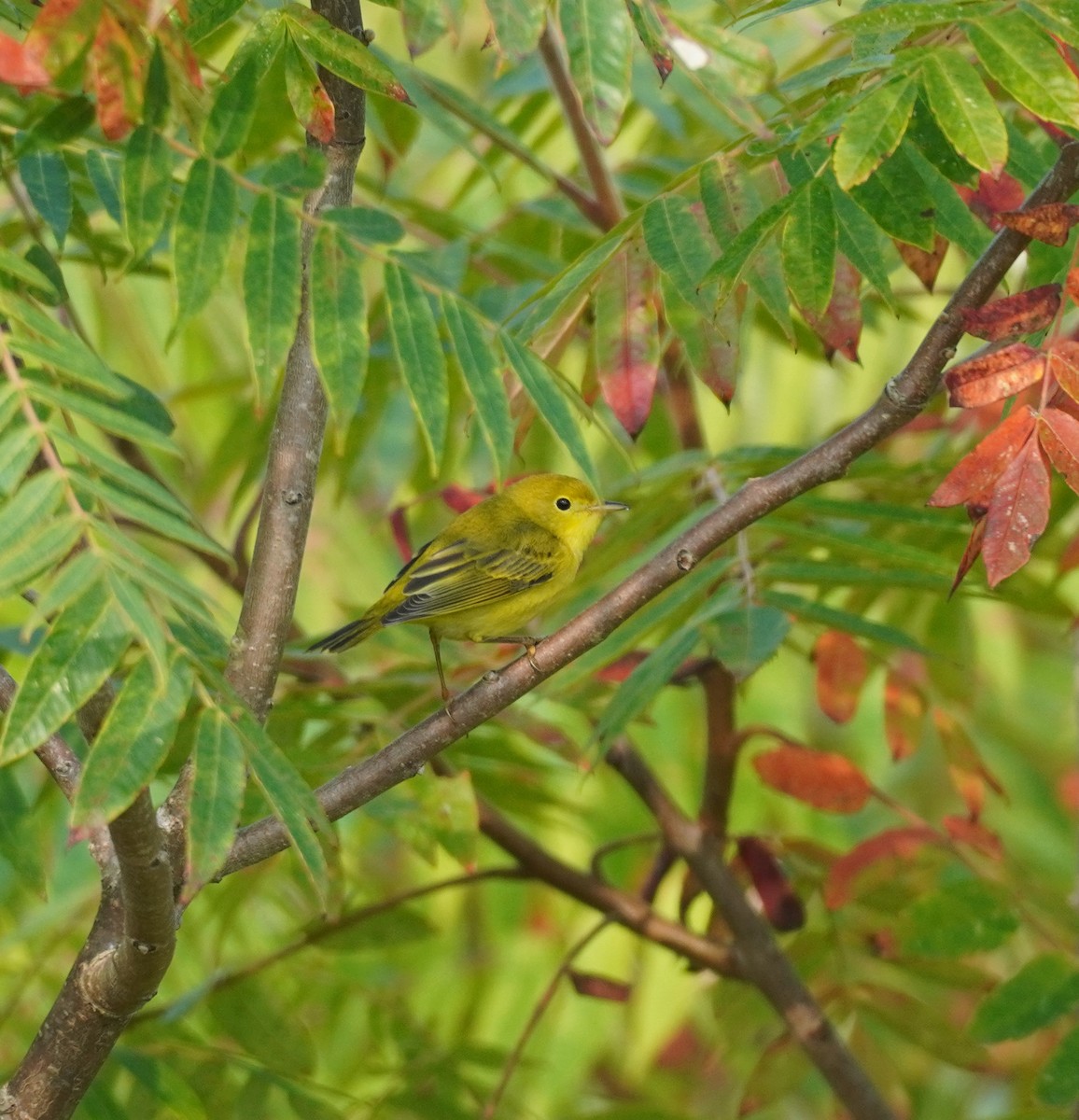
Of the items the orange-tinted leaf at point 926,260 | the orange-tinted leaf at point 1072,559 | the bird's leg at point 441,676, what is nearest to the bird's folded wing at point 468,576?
the bird's leg at point 441,676

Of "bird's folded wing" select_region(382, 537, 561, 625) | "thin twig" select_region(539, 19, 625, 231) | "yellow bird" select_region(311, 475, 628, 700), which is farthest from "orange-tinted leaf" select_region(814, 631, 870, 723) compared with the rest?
"thin twig" select_region(539, 19, 625, 231)

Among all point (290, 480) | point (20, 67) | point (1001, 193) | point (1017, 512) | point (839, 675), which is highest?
point (20, 67)

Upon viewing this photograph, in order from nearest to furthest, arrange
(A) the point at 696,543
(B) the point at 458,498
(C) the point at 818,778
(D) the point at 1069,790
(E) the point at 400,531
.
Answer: (A) the point at 696,543 < (C) the point at 818,778 < (B) the point at 458,498 < (E) the point at 400,531 < (D) the point at 1069,790

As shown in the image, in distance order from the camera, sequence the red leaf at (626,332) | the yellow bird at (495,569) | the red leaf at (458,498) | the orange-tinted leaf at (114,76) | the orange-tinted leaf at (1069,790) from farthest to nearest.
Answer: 1. the orange-tinted leaf at (1069,790)
2. the yellow bird at (495,569)
3. the red leaf at (458,498)
4. the red leaf at (626,332)
5. the orange-tinted leaf at (114,76)

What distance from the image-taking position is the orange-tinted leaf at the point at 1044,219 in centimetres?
216

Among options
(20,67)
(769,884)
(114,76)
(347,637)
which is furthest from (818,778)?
(20,67)

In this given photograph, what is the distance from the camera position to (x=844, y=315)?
9.62ft

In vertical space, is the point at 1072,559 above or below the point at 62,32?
below

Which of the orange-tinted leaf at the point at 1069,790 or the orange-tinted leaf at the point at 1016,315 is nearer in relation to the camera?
the orange-tinted leaf at the point at 1016,315

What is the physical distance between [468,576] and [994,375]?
2309 mm

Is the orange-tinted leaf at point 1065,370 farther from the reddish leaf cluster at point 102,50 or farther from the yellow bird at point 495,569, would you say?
the yellow bird at point 495,569

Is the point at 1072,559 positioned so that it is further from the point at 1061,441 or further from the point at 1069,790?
the point at 1069,790

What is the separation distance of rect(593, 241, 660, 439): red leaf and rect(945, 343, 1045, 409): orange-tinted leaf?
0.86m

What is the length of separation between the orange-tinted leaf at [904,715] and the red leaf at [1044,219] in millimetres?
1778
